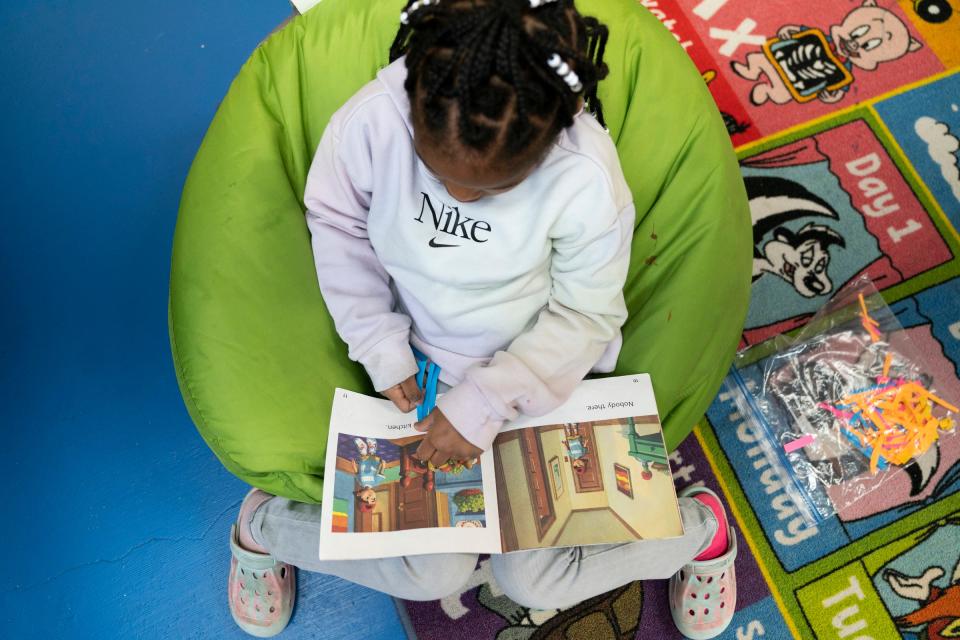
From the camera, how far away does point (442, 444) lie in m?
0.99

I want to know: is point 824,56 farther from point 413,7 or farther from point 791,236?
point 413,7

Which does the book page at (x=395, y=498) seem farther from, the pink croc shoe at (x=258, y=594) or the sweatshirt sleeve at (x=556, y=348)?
the pink croc shoe at (x=258, y=594)

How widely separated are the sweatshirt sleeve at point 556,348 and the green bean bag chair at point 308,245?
0.18 metres

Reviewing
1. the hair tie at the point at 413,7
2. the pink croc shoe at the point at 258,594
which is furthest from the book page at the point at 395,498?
the hair tie at the point at 413,7

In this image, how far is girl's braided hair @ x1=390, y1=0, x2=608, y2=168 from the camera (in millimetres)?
679

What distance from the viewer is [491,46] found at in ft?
2.21

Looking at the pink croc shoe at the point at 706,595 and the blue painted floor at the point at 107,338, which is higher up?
the blue painted floor at the point at 107,338

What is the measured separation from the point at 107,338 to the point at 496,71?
1020 mm

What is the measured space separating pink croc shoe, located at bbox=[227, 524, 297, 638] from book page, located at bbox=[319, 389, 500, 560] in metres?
0.27

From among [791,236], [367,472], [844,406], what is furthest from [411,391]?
[791,236]

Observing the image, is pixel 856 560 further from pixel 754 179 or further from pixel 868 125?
pixel 868 125

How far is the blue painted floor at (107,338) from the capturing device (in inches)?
49.2

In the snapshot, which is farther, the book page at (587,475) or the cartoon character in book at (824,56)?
the cartoon character in book at (824,56)

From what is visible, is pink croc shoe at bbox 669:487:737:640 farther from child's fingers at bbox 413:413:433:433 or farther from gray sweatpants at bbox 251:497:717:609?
child's fingers at bbox 413:413:433:433
